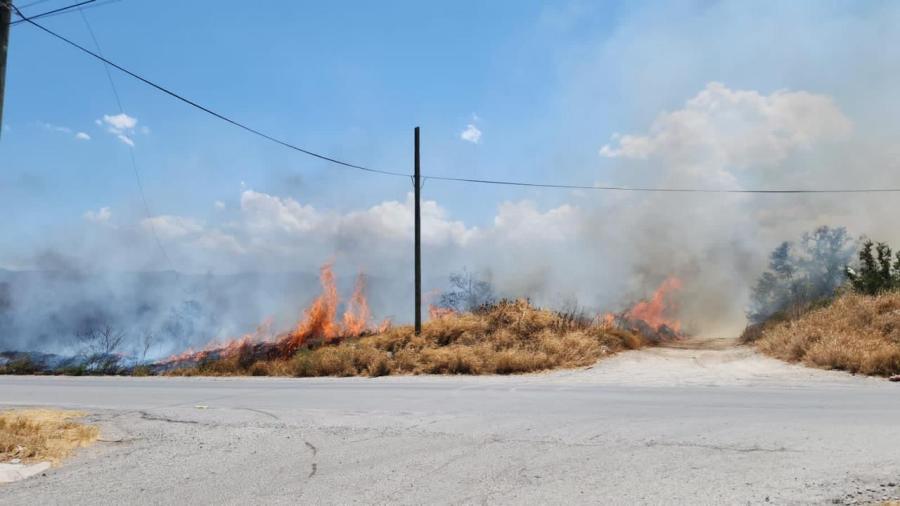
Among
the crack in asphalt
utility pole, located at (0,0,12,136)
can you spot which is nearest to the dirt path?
the crack in asphalt

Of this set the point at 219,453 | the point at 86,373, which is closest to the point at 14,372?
the point at 86,373

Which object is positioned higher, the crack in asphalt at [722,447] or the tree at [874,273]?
the tree at [874,273]

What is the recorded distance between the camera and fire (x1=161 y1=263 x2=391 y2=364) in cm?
2228

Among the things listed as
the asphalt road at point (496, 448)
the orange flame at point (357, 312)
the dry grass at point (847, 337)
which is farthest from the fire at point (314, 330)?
the dry grass at point (847, 337)

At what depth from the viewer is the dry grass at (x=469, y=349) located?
17516 millimetres

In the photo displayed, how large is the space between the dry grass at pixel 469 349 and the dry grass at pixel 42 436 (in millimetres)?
9125

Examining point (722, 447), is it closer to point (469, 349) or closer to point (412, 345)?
point (469, 349)

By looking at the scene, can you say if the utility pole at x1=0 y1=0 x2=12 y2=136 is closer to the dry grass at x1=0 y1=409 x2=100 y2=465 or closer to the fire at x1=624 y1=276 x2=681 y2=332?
the dry grass at x1=0 y1=409 x2=100 y2=465

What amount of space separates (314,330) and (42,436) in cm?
1561

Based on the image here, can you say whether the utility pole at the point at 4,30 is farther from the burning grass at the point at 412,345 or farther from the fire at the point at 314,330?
the fire at the point at 314,330

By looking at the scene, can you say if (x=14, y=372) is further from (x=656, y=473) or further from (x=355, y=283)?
(x=656, y=473)

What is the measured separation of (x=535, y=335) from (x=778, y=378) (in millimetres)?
7791

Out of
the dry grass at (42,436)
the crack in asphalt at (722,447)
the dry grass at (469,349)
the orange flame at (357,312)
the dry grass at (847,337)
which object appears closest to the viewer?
the crack in asphalt at (722,447)

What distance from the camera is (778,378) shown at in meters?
13.8
